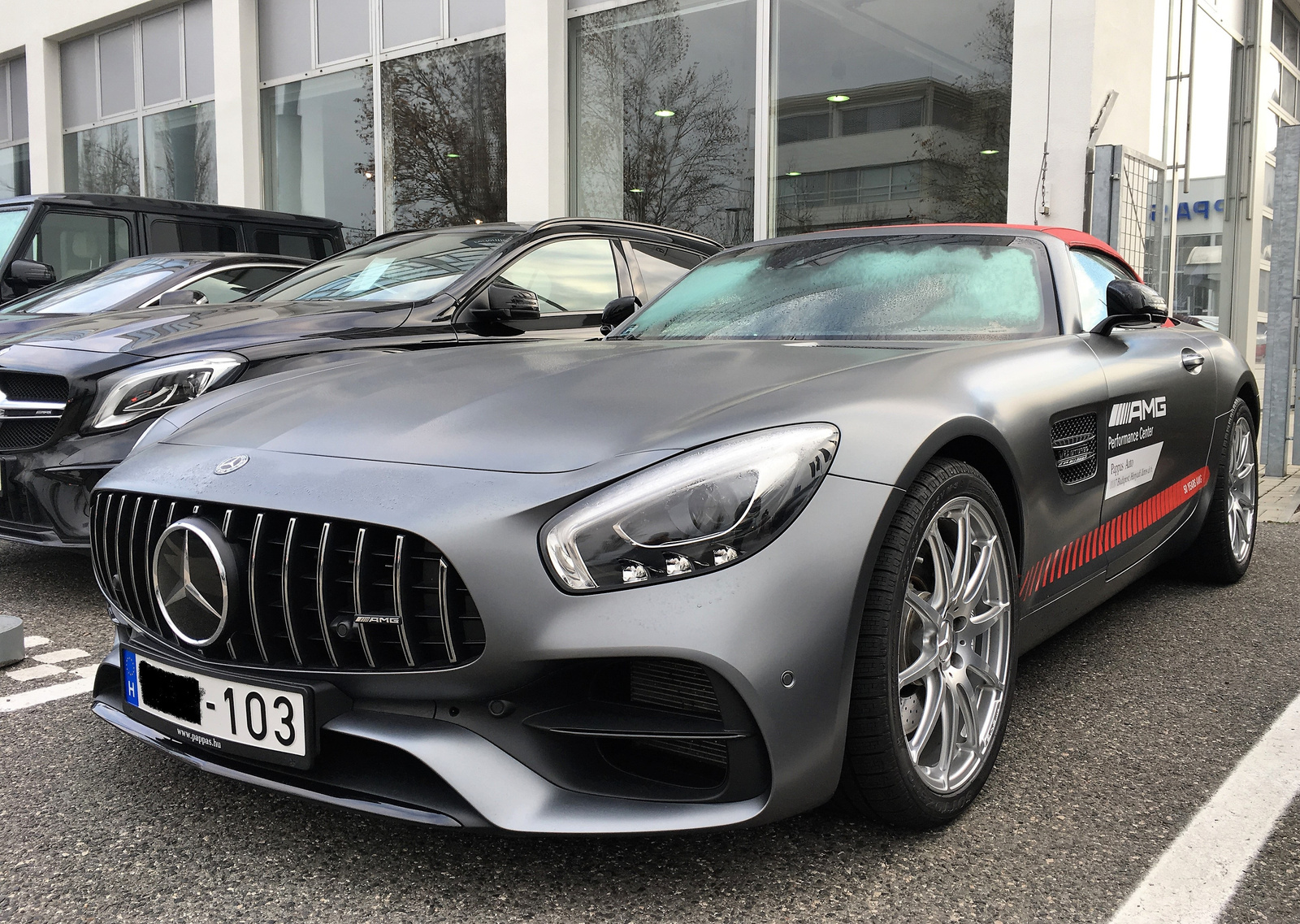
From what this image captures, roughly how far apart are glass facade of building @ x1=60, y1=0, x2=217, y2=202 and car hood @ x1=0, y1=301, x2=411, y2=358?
10308 mm

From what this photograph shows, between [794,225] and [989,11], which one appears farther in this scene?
[794,225]

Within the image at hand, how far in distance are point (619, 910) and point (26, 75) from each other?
63.5ft

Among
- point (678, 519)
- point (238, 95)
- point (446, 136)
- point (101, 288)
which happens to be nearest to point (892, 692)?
point (678, 519)

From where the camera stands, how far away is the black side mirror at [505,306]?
4352mm

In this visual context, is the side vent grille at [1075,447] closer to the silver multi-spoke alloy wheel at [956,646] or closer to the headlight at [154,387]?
the silver multi-spoke alloy wheel at [956,646]

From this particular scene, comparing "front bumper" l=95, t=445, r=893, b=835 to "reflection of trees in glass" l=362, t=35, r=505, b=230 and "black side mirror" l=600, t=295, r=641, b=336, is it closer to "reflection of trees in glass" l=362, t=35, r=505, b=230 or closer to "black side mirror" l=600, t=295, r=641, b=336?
"black side mirror" l=600, t=295, r=641, b=336

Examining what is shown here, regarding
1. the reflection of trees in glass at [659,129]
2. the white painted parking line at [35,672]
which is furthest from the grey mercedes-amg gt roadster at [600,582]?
the reflection of trees in glass at [659,129]

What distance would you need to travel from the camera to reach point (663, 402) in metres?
2.00

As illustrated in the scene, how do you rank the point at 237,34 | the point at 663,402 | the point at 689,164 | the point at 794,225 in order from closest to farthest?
the point at 663,402
the point at 794,225
the point at 689,164
the point at 237,34

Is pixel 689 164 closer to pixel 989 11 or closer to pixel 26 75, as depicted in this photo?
pixel 989 11

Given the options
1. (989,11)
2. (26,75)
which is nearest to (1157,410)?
(989,11)

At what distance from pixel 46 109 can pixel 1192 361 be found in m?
17.4

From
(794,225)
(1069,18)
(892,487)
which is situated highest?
(1069,18)

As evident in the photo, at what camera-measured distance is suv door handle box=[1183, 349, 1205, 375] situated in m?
3.47
